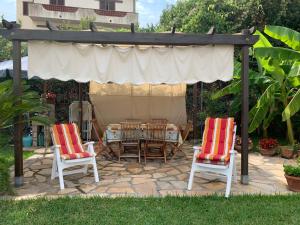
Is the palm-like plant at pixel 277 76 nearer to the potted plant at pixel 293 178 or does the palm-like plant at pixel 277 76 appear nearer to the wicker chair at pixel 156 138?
the potted plant at pixel 293 178

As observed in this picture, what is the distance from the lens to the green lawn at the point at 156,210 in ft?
16.3

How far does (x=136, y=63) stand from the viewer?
714 cm

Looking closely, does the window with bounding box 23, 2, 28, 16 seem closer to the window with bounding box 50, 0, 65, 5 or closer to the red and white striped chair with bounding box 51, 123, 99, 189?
the window with bounding box 50, 0, 65, 5

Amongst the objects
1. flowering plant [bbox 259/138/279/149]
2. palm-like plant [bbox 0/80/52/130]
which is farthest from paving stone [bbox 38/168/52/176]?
flowering plant [bbox 259/138/279/149]

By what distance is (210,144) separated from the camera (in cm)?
724

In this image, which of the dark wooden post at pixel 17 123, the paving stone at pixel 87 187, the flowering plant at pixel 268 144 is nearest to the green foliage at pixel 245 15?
the flowering plant at pixel 268 144

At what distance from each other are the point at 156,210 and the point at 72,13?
110 feet

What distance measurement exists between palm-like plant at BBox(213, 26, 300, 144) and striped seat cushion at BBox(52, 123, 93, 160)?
529 cm

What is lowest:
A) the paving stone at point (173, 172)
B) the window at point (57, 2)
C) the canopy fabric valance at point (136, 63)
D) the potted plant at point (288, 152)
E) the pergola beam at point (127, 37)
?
the paving stone at point (173, 172)

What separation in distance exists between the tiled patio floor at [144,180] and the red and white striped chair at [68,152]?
0.27 meters

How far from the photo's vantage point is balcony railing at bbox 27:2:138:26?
34219 mm

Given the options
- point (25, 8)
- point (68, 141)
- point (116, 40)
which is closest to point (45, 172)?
point (68, 141)

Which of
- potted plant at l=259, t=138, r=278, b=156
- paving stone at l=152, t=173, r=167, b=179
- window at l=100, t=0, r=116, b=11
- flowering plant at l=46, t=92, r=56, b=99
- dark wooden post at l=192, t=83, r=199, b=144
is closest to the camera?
paving stone at l=152, t=173, r=167, b=179

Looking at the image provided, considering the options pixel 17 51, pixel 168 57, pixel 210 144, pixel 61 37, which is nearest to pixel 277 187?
pixel 210 144
